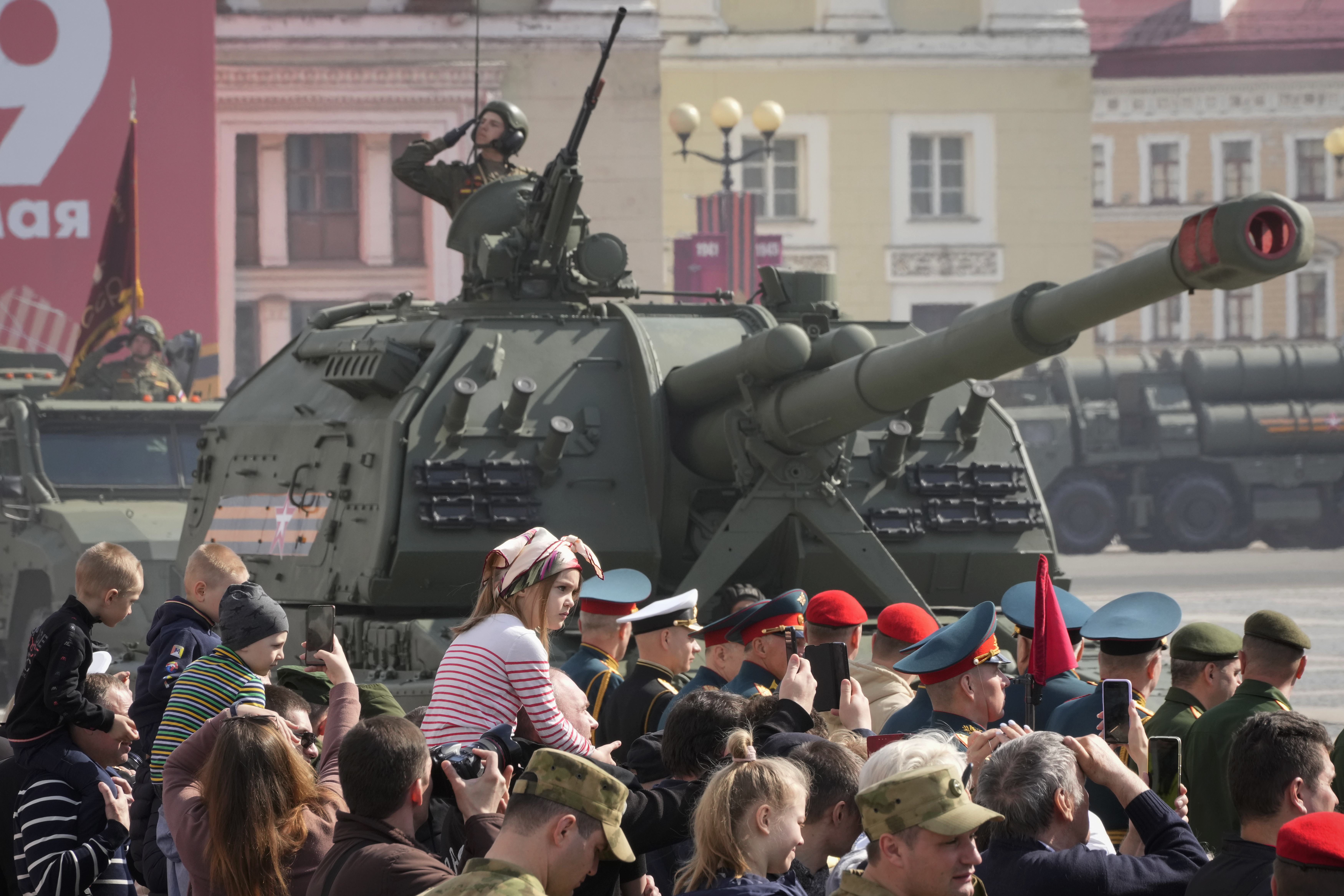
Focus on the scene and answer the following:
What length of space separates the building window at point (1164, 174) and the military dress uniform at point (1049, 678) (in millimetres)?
38024

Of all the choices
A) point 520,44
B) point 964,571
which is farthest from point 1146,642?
point 520,44

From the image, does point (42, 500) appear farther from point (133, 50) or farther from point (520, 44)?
point (520, 44)

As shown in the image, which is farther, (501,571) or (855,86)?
(855,86)

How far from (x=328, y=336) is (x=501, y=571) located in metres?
5.67

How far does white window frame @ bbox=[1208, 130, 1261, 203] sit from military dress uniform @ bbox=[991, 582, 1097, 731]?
37873 millimetres

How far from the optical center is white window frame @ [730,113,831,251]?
39.5 meters

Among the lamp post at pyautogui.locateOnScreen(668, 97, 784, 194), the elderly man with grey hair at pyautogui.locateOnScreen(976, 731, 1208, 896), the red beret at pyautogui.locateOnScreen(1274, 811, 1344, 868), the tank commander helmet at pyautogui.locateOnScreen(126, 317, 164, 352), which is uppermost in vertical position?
the lamp post at pyautogui.locateOnScreen(668, 97, 784, 194)

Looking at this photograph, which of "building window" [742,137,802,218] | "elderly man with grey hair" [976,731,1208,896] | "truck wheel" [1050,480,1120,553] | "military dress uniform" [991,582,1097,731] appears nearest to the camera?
"elderly man with grey hair" [976,731,1208,896]

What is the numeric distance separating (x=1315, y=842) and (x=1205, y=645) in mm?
2854

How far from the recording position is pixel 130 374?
17984mm

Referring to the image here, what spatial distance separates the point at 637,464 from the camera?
9961mm

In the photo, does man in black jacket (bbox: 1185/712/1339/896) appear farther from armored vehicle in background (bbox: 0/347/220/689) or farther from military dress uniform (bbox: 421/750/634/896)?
armored vehicle in background (bbox: 0/347/220/689)

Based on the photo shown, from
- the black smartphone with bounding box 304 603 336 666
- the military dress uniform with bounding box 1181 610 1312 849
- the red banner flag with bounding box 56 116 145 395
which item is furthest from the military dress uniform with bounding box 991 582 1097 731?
the red banner flag with bounding box 56 116 145 395

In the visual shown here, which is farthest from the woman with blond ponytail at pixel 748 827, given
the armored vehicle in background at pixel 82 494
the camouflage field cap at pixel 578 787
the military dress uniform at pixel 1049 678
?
the armored vehicle in background at pixel 82 494
